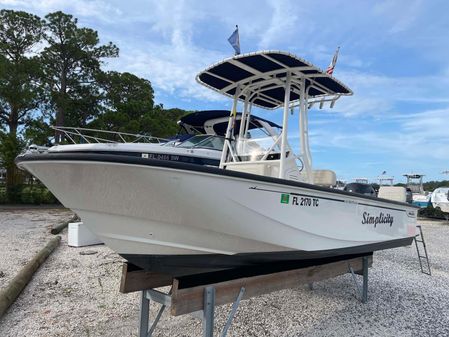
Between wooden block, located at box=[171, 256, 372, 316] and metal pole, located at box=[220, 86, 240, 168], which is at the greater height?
metal pole, located at box=[220, 86, 240, 168]

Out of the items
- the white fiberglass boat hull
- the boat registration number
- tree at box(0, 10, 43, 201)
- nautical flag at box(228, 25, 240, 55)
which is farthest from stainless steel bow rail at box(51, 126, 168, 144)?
the boat registration number

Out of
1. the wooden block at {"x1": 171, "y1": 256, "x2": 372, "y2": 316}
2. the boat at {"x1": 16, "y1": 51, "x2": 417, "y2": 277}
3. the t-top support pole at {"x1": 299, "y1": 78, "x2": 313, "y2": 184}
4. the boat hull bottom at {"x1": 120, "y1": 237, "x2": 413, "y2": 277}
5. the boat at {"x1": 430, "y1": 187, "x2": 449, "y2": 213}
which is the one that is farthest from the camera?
the boat at {"x1": 430, "y1": 187, "x2": 449, "y2": 213}

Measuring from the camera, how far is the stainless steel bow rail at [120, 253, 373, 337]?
296cm

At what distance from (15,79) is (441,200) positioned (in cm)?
2151

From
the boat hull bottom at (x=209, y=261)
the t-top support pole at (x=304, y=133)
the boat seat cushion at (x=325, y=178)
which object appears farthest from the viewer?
the boat seat cushion at (x=325, y=178)

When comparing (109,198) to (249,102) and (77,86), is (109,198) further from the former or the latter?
(77,86)

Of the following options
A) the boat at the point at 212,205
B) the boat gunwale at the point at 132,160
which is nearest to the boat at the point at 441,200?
the boat at the point at 212,205

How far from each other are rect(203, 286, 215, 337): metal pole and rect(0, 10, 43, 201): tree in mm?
15411

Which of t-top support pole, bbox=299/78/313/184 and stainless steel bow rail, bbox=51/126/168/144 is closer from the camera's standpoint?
t-top support pole, bbox=299/78/313/184

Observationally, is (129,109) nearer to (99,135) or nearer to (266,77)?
(99,135)

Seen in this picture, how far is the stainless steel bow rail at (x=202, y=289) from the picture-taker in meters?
2.96

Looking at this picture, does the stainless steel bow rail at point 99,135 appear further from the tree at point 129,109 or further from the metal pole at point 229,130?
the metal pole at point 229,130

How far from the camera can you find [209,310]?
3002 mm

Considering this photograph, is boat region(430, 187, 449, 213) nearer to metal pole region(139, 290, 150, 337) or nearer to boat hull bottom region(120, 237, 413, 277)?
boat hull bottom region(120, 237, 413, 277)
